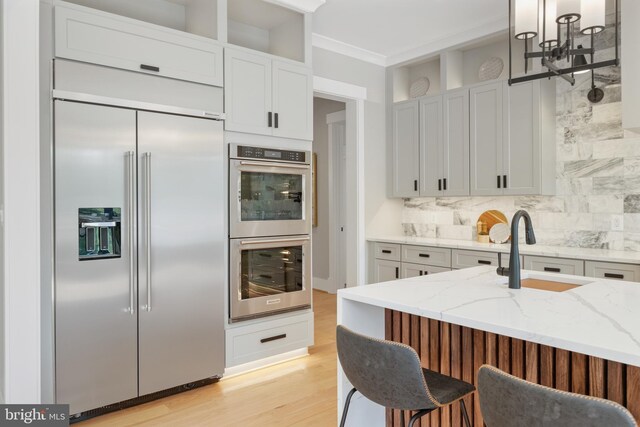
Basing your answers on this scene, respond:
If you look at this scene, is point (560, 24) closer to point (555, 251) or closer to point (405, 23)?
point (555, 251)

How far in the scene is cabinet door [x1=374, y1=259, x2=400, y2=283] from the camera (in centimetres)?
461

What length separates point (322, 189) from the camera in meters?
6.60

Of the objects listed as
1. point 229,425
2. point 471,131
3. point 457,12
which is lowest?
point 229,425

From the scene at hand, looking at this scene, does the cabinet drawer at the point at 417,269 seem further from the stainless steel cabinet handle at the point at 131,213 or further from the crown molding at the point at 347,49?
the stainless steel cabinet handle at the point at 131,213

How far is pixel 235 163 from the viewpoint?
3.23 metres

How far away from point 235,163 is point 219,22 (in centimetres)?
99

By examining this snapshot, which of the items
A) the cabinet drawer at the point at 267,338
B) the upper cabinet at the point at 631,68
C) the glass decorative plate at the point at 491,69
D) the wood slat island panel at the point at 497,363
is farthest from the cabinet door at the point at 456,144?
the wood slat island panel at the point at 497,363

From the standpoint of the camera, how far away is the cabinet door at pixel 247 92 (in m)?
3.22

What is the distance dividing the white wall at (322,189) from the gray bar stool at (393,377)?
4769 mm

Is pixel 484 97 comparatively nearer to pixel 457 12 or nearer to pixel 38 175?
pixel 457 12

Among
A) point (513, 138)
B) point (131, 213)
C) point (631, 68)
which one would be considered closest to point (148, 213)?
point (131, 213)

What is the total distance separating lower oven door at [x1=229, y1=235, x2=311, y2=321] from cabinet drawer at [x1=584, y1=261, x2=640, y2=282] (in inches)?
81.8

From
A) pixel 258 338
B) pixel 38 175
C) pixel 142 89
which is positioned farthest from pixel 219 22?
pixel 258 338

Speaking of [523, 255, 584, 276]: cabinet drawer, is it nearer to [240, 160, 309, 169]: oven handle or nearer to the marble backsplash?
the marble backsplash
